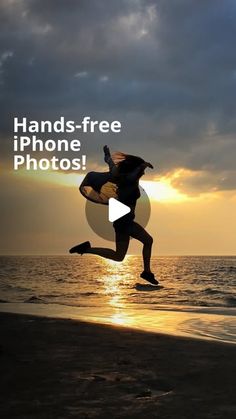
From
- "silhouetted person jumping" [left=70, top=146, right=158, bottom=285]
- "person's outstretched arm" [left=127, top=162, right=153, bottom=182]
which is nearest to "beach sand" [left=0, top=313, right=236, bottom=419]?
"silhouetted person jumping" [left=70, top=146, right=158, bottom=285]

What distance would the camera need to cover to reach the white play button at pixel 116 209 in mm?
6077

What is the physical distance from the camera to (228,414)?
23.9ft

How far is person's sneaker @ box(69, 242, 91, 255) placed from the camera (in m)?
7.65

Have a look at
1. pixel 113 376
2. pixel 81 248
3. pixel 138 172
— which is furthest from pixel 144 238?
pixel 113 376

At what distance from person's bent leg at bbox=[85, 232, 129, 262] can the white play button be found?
0.33 m

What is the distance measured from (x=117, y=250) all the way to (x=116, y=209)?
0.89 m

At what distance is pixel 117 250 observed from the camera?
6.89 m

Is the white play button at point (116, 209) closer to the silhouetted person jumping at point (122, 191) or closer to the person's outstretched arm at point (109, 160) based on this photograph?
the silhouetted person jumping at point (122, 191)

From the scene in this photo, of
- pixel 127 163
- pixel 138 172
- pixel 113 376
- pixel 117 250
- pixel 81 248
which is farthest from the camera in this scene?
pixel 113 376

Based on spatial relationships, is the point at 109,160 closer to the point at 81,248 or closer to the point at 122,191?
the point at 122,191

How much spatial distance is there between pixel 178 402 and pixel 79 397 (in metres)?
1.55

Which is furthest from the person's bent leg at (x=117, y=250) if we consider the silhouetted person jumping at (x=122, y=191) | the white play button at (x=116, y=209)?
the white play button at (x=116, y=209)

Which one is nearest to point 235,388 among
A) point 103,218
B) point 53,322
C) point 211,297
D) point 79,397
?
point 79,397

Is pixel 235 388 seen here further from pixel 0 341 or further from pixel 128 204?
pixel 0 341
